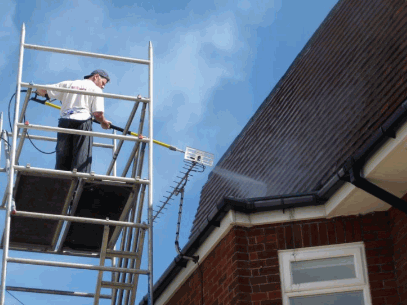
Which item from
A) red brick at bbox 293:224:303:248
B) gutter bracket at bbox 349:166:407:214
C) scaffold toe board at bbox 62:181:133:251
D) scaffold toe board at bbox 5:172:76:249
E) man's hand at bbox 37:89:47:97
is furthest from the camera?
man's hand at bbox 37:89:47:97

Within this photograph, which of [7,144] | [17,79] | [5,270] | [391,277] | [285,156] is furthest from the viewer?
[285,156]

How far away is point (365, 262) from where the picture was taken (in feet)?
28.3

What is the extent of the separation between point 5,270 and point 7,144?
266 cm

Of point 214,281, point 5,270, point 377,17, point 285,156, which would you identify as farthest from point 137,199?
point 377,17

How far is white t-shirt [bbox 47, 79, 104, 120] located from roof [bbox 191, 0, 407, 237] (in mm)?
2509

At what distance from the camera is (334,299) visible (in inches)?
336

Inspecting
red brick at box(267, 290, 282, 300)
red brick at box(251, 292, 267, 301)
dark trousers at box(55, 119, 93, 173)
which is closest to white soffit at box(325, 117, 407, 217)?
red brick at box(267, 290, 282, 300)

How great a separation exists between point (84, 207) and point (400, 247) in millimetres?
3487

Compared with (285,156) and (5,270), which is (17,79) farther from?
(285,156)

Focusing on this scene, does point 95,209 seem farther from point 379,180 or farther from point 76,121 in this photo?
point 379,180

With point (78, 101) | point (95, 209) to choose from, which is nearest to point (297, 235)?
point (95, 209)

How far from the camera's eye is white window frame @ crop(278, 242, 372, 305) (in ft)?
28.0

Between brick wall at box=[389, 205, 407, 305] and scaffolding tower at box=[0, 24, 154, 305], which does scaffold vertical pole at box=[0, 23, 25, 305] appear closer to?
scaffolding tower at box=[0, 24, 154, 305]

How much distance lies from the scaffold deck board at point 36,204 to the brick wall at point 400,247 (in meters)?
3.45
